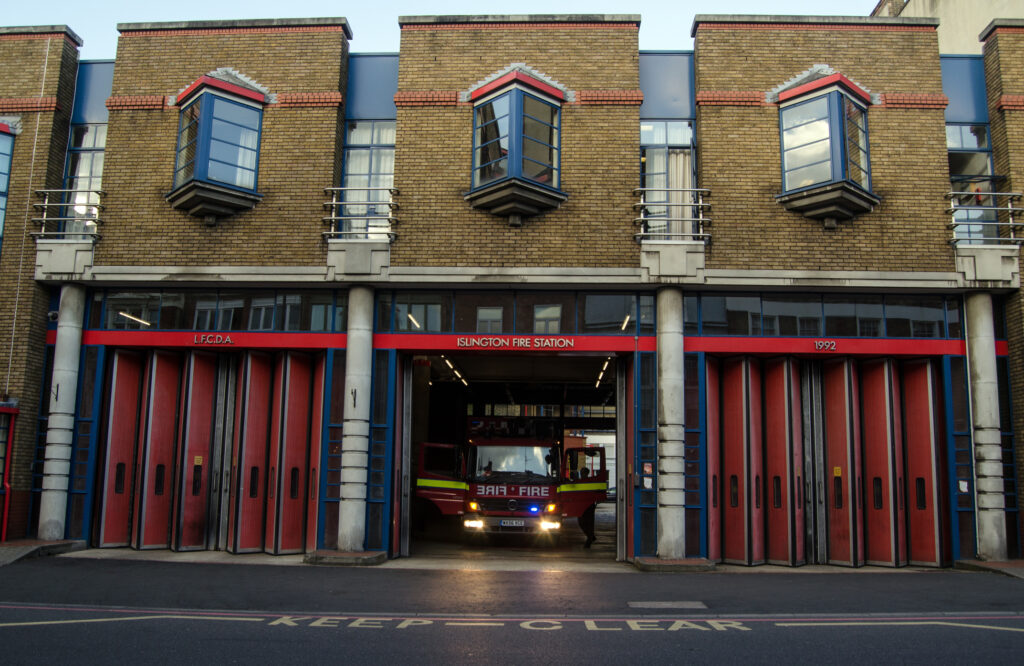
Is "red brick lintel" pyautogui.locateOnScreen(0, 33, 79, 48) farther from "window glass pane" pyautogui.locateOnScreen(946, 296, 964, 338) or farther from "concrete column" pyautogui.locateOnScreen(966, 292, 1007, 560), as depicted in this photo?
"concrete column" pyautogui.locateOnScreen(966, 292, 1007, 560)

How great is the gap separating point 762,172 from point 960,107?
14.2 feet

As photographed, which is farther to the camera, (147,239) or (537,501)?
(537,501)

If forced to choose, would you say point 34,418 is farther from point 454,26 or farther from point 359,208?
point 454,26

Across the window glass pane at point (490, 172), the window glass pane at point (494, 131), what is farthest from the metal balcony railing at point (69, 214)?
the window glass pane at point (494, 131)

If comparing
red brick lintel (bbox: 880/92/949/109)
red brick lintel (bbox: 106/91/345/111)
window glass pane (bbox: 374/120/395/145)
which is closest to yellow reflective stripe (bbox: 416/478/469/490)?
window glass pane (bbox: 374/120/395/145)

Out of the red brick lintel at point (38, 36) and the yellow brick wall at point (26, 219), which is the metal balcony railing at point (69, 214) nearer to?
the yellow brick wall at point (26, 219)

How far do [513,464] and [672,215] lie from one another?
6522 millimetres

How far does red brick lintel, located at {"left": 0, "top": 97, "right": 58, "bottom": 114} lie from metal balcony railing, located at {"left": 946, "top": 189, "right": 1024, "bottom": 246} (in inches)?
682

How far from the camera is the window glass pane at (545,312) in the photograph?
14.9 meters

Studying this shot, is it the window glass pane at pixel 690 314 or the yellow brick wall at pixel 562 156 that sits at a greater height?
the yellow brick wall at pixel 562 156

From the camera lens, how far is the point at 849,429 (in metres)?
14.8

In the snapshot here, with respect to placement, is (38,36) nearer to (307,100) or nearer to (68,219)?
(68,219)

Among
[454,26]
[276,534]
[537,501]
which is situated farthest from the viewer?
[537,501]

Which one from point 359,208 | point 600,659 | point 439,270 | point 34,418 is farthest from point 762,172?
point 34,418
